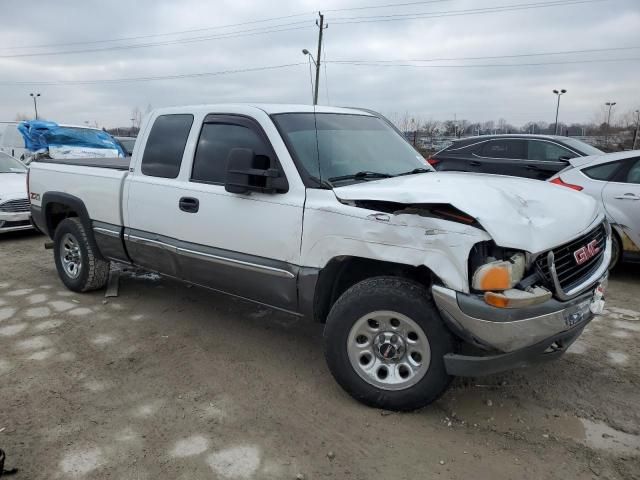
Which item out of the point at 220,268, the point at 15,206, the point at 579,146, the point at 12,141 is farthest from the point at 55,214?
the point at 12,141

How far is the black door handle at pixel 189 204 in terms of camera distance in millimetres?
4114

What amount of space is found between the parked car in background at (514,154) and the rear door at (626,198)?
2256 mm

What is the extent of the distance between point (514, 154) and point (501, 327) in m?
7.16

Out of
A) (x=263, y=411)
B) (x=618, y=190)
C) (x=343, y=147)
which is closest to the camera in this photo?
(x=263, y=411)

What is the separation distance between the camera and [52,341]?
4.43m

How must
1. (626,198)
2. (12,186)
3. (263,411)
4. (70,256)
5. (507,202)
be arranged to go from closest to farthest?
1. (507,202)
2. (263,411)
3. (70,256)
4. (626,198)
5. (12,186)

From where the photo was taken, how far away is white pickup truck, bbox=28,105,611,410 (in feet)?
9.50

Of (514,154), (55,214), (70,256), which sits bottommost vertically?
(70,256)

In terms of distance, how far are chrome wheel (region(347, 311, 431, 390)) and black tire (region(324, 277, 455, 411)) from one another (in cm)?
3

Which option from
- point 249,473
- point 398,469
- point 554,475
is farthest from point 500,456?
point 249,473

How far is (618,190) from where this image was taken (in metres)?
6.11

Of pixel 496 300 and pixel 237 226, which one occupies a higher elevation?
pixel 237 226

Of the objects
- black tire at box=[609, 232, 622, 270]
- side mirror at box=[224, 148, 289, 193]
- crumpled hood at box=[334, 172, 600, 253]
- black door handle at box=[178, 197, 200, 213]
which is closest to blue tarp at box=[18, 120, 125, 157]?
black door handle at box=[178, 197, 200, 213]

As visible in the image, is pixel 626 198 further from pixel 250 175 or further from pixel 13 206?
pixel 13 206
